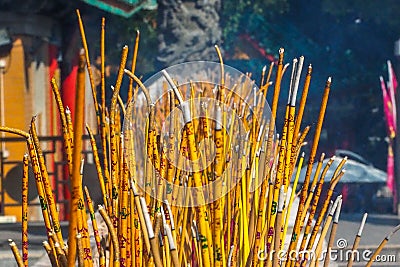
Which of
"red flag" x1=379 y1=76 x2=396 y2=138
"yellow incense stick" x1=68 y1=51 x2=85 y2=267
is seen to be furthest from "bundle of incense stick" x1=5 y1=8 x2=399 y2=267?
"red flag" x1=379 y1=76 x2=396 y2=138

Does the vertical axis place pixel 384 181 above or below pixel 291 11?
below

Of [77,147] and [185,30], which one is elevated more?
[185,30]

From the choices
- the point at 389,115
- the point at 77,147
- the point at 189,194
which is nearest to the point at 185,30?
the point at 389,115

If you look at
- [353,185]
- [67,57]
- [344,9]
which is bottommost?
[353,185]

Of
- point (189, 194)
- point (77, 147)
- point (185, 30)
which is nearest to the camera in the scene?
point (77, 147)

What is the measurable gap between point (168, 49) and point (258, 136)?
6.65 m

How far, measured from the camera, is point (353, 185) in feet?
30.5

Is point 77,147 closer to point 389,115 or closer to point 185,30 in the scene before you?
point 185,30

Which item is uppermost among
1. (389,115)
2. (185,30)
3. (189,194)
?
(185,30)

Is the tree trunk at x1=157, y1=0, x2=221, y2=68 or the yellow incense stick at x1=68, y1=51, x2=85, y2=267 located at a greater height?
the tree trunk at x1=157, y1=0, x2=221, y2=68

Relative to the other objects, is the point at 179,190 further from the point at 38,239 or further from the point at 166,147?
the point at 38,239

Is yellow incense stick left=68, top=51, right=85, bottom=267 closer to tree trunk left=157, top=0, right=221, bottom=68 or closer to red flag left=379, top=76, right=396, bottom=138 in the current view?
tree trunk left=157, top=0, right=221, bottom=68

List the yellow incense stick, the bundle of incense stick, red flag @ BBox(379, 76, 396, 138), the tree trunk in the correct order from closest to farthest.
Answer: the yellow incense stick
the bundle of incense stick
the tree trunk
red flag @ BBox(379, 76, 396, 138)

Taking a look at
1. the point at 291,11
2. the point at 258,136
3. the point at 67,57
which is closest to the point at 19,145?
the point at 67,57
